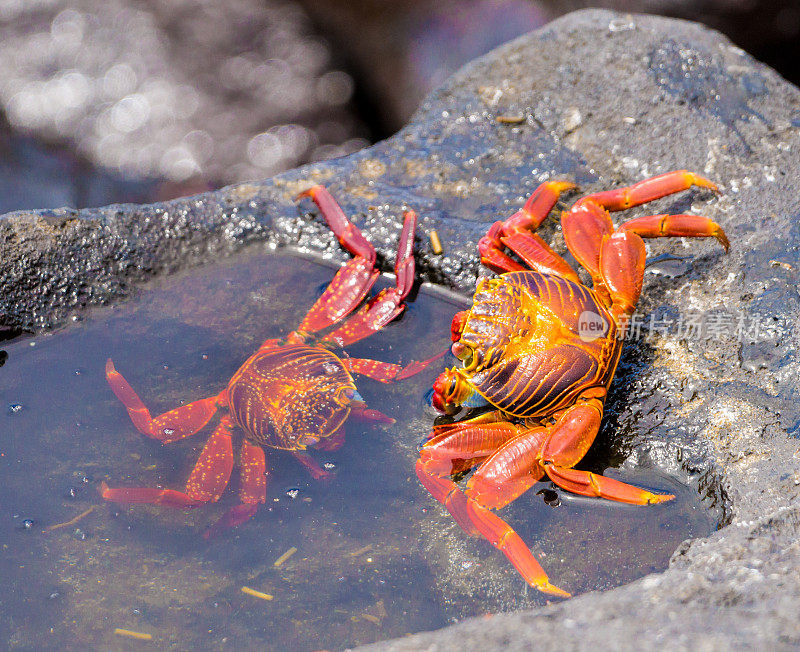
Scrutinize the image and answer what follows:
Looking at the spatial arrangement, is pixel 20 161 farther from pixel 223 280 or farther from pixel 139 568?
pixel 139 568

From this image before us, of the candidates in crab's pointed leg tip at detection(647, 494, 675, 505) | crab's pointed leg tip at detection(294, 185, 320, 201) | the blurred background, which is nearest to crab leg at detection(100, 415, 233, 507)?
crab's pointed leg tip at detection(294, 185, 320, 201)

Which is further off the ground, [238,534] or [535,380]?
[535,380]

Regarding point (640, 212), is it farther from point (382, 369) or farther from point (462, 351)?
point (382, 369)

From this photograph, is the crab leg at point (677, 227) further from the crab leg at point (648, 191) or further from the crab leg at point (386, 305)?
the crab leg at point (386, 305)

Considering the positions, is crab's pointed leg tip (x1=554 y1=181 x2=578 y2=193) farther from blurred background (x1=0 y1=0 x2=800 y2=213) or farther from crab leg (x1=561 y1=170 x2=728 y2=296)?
blurred background (x1=0 y1=0 x2=800 y2=213)

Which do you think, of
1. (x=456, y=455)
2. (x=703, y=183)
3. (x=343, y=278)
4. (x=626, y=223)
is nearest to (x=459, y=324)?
(x=456, y=455)
